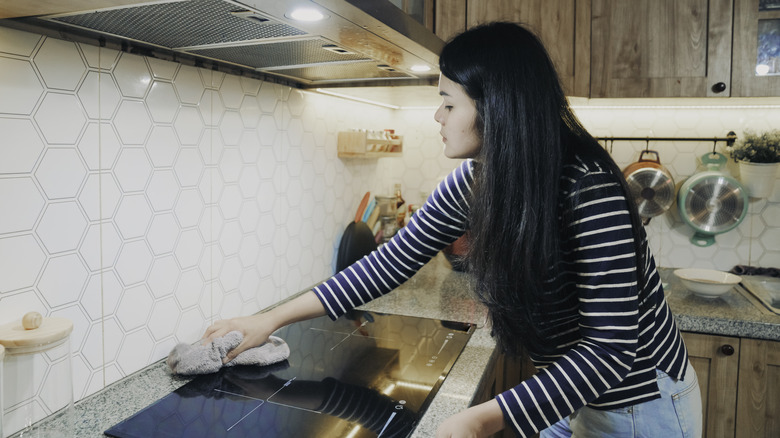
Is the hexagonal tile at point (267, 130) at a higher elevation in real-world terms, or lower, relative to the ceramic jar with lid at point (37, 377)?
higher

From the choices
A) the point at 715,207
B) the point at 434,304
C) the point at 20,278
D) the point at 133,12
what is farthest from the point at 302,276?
the point at 715,207

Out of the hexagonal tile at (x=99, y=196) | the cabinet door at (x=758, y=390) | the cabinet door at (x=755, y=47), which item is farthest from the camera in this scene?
the cabinet door at (x=755, y=47)

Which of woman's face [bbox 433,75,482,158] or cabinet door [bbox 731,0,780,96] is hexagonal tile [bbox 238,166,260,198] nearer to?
woman's face [bbox 433,75,482,158]

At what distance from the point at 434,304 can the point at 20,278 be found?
46.1 inches

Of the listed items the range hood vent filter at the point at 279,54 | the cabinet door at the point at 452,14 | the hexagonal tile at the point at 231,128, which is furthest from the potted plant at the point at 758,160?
the hexagonal tile at the point at 231,128

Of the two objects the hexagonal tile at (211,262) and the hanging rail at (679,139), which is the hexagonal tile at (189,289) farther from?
the hanging rail at (679,139)

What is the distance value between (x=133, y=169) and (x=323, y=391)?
59 cm

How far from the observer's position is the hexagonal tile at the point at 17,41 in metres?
0.88

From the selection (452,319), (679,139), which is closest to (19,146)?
(452,319)

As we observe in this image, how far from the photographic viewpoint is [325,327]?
63.2 inches

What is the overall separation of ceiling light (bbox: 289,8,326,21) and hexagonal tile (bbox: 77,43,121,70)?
0.41m

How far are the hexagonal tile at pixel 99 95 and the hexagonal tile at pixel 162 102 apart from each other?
87 mm

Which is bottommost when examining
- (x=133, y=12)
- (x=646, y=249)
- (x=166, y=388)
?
(x=166, y=388)

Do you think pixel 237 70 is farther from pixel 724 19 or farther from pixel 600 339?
pixel 724 19
